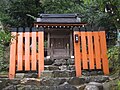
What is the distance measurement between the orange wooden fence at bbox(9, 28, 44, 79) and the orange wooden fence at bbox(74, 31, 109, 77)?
4.80ft

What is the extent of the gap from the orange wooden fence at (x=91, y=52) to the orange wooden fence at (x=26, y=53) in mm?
1463

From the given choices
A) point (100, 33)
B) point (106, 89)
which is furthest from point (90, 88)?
point (100, 33)

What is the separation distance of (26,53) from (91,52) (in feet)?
8.64

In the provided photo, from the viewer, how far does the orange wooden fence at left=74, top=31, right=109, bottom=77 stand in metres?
8.44

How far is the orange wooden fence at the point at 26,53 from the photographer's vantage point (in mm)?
8391

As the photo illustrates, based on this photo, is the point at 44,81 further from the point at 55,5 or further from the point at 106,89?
the point at 55,5

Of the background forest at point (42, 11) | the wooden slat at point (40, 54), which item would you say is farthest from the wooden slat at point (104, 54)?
the background forest at point (42, 11)

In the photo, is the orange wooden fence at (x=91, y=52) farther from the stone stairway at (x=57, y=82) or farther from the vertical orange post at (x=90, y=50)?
the stone stairway at (x=57, y=82)

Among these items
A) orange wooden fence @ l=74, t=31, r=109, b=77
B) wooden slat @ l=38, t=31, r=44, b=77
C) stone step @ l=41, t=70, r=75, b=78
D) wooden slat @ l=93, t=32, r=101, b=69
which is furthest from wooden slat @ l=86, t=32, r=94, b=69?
wooden slat @ l=38, t=31, r=44, b=77

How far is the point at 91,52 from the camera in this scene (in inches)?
338

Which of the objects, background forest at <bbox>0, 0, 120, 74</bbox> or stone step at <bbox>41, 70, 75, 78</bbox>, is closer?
stone step at <bbox>41, 70, 75, 78</bbox>

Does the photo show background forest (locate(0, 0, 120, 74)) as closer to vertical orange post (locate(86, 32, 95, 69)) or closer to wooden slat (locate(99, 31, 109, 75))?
wooden slat (locate(99, 31, 109, 75))

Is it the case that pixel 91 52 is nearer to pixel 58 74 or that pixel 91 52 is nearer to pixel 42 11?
pixel 58 74

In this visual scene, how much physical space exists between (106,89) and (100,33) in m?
3.24
